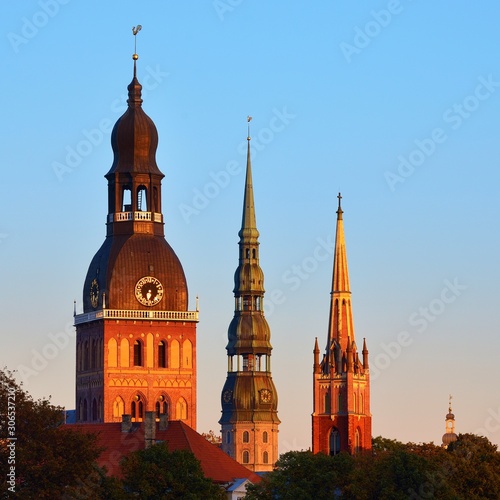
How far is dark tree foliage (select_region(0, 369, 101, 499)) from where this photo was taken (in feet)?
427

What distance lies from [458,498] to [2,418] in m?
27.3

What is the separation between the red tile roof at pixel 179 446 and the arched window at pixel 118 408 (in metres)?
28.9

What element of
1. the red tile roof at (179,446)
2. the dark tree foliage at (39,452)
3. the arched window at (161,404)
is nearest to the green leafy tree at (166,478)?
the dark tree foliage at (39,452)

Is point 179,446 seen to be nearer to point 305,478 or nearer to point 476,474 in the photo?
point 305,478

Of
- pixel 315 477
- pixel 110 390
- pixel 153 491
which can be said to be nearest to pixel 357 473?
pixel 315 477

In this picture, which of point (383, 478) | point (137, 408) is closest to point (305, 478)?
point (383, 478)

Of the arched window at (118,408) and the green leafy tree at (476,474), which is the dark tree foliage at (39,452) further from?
the arched window at (118,408)

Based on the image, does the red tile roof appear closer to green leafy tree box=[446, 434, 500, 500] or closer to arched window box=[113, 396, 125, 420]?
green leafy tree box=[446, 434, 500, 500]

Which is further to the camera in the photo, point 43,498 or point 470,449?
point 470,449

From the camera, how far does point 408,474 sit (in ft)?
467

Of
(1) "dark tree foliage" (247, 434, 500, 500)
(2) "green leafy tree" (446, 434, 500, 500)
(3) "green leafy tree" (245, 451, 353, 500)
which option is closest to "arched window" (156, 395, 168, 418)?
(1) "dark tree foliage" (247, 434, 500, 500)

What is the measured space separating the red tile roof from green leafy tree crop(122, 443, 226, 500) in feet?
62.7

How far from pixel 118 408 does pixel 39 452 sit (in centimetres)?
6741

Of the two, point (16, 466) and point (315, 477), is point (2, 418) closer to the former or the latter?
point (16, 466)
